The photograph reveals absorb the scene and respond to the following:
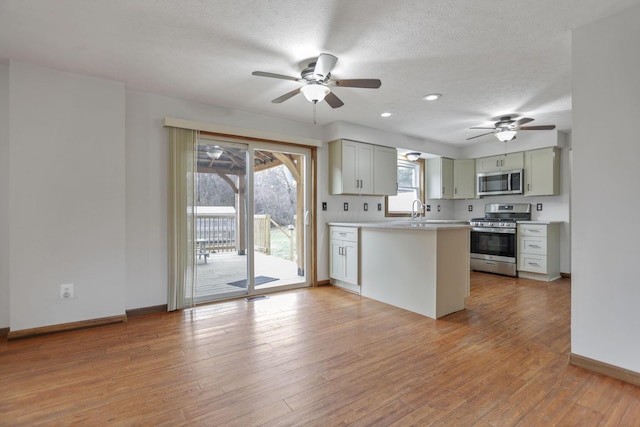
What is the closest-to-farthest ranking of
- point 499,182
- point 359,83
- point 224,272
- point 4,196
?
point 359,83 → point 4,196 → point 224,272 → point 499,182

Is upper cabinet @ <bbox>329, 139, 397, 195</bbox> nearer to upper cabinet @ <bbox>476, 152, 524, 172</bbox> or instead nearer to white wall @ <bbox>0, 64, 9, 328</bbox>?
upper cabinet @ <bbox>476, 152, 524, 172</bbox>

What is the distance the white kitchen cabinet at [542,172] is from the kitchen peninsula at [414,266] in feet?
8.86

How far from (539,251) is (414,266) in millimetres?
2885

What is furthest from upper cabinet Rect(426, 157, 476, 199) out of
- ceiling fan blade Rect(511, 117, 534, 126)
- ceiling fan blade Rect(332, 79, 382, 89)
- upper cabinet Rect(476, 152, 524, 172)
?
ceiling fan blade Rect(332, 79, 382, 89)

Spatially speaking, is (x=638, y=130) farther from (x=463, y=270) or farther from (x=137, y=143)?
(x=137, y=143)

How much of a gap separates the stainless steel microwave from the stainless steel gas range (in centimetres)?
35

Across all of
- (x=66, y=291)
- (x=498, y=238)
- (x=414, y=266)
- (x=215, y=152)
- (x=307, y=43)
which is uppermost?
(x=307, y=43)

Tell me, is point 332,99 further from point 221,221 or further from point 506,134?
point 506,134

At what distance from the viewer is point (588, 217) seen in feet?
7.20

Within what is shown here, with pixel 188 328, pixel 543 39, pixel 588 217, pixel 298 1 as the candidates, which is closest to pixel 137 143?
pixel 188 328

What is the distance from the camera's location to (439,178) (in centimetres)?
622

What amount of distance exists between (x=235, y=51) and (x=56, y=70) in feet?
5.98

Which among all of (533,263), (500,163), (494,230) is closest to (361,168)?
(494,230)

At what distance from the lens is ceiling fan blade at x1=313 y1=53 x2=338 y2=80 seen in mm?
2371
